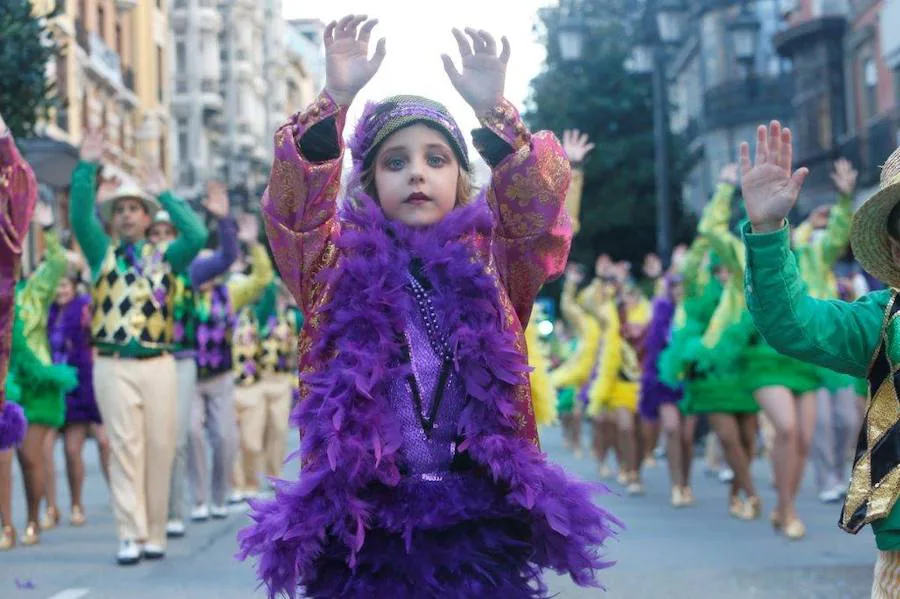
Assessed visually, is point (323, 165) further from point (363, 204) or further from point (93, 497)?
point (93, 497)

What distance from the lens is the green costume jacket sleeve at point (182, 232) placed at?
977 cm

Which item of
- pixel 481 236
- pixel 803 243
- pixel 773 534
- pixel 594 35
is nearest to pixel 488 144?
pixel 481 236

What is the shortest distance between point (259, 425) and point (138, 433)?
5191 mm

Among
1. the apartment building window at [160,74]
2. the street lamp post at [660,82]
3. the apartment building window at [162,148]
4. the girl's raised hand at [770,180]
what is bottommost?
the girl's raised hand at [770,180]

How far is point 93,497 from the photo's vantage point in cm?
1519

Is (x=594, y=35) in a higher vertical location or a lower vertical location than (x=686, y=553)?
higher

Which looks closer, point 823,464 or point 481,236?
point 481,236

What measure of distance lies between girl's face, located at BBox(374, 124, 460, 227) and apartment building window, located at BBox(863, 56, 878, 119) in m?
34.6

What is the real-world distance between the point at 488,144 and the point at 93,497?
11392mm

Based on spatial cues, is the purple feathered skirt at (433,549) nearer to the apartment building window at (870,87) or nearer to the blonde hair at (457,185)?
the blonde hair at (457,185)

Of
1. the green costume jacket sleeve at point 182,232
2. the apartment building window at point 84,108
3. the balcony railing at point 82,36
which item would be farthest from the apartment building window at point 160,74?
the green costume jacket sleeve at point 182,232

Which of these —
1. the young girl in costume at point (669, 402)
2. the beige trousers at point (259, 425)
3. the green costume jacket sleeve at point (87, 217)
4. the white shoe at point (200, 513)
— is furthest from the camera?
the beige trousers at point (259, 425)

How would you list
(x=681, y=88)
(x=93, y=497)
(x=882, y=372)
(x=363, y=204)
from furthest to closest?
(x=681, y=88), (x=93, y=497), (x=363, y=204), (x=882, y=372)

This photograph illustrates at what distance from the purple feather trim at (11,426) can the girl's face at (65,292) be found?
292 centimetres
